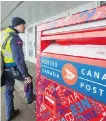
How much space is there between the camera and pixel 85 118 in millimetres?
1311

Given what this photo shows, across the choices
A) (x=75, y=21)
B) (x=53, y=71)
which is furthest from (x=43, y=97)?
(x=75, y=21)

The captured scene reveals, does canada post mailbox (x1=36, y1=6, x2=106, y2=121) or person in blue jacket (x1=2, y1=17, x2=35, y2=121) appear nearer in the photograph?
canada post mailbox (x1=36, y1=6, x2=106, y2=121)

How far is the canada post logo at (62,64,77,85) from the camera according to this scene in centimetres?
140

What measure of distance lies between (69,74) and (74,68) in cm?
8

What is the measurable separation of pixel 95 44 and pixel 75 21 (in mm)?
226

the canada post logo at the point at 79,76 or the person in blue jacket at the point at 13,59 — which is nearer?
the canada post logo at the point at 79,76

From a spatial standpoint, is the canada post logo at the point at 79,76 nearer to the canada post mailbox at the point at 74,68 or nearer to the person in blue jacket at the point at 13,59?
the canada post mailbox at the point at 74,68

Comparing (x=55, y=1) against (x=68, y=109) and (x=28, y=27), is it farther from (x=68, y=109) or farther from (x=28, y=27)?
(x=28, y=27)

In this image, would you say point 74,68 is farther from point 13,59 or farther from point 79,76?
point 13,59

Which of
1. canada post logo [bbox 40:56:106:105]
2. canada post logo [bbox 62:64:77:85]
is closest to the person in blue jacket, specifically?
canada post logo [bbox 40:56:106:105]

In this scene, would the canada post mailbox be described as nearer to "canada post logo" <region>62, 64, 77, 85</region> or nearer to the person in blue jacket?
"canada post logo" <region>62, 64, 77, 85</region>

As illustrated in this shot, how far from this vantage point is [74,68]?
1393 mm

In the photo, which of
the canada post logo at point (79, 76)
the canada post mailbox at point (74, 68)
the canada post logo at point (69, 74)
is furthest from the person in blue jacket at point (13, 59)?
the canada post logo at point (69, 74)

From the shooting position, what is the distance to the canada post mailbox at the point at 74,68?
46.7 inches
